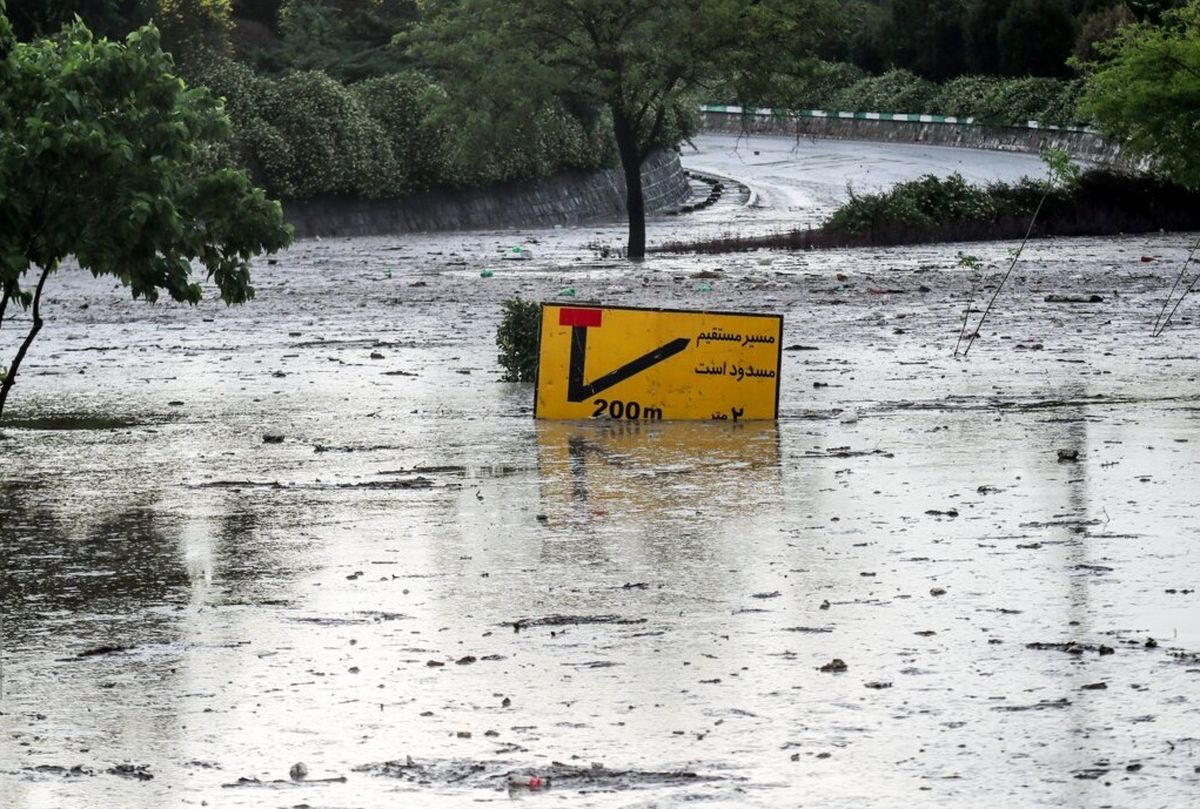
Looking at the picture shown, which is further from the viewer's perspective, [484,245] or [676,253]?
[484,245]

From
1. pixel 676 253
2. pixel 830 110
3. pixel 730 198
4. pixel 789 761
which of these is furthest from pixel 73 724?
pixel 830 110

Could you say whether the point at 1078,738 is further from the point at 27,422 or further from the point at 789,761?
the point at 27,422

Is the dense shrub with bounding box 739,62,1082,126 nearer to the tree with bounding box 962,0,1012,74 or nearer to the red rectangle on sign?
the tree with bounding box 962,0,1012,74

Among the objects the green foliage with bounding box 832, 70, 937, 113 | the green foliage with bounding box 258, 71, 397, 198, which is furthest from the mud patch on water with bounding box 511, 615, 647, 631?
the green foliage with bounding box 832, 70, 937, 113

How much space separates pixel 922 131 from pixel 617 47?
43.1 m

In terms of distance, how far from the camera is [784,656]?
8070 millimetres

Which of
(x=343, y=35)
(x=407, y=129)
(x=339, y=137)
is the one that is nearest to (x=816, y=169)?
(x=343, y=35)

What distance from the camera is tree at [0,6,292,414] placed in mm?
12805

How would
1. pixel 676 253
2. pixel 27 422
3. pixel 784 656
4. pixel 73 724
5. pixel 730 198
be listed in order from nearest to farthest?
pixel 73 724, pixel 784 656, pixel 27 422, pixel 676 253, pixel 730 198

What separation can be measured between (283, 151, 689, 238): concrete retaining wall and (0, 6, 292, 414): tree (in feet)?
117

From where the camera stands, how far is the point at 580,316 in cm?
1602

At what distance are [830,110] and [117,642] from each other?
82174 millimetres

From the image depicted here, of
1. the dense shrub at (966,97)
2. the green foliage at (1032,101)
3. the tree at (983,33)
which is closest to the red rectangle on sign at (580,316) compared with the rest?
the green foliage at (1032,101)

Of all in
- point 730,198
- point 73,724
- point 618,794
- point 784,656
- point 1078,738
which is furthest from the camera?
point 730,198
